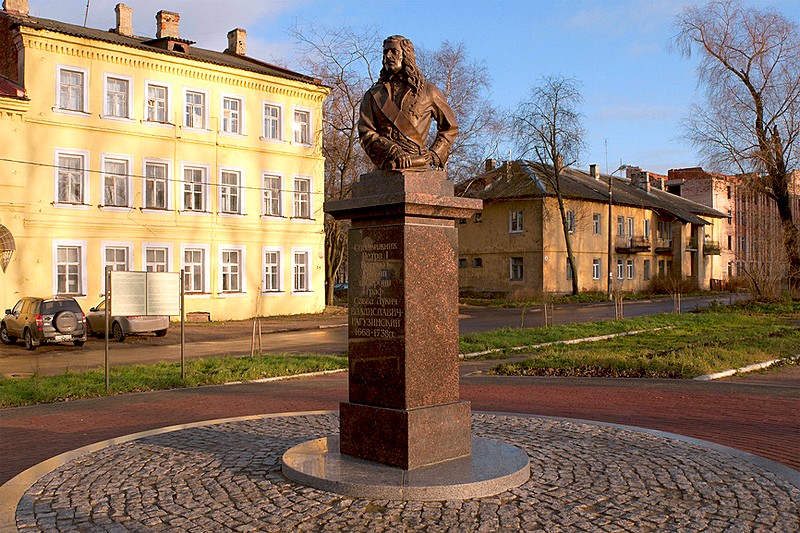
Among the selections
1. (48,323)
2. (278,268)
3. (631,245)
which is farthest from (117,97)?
(631,245)

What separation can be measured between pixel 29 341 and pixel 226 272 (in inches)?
469

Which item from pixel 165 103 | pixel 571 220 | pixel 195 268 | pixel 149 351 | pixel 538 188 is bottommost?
pixel 149 351

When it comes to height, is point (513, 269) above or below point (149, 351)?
above

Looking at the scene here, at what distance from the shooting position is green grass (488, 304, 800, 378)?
1466 centimetres

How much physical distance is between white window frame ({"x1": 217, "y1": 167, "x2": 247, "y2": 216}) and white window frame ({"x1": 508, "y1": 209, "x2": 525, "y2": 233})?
22.6 meters

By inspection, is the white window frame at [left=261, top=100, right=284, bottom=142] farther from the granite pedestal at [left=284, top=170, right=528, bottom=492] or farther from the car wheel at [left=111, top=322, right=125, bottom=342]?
the granite pedestal at [left=284, top=170, right=528, bottom=492]

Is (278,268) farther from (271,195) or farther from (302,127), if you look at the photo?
(302,127)

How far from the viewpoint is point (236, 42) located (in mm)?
39750

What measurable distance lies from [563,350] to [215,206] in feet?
66.4

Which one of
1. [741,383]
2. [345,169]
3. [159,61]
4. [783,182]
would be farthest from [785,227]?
[159,61]

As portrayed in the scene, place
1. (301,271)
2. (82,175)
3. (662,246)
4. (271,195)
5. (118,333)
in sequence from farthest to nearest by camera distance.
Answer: (662,246), (301,271), (271,195), (82,175), (118,333)

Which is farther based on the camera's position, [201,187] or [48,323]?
[201,187]

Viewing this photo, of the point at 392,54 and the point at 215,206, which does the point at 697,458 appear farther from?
the point at 215,206

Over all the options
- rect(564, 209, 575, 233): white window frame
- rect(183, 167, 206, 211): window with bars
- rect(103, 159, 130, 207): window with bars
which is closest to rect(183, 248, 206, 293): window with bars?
rect(183, 167, 206, 211): window with bars
